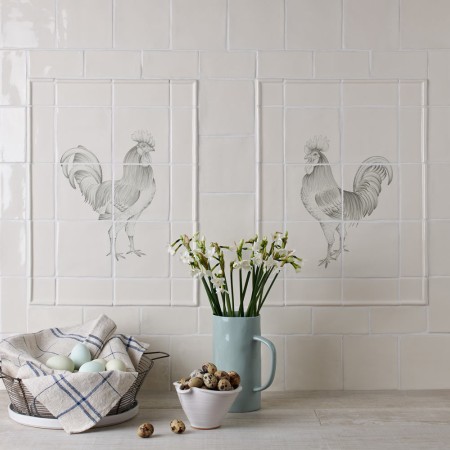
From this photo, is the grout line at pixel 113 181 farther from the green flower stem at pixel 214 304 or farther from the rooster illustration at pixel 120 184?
the green flower stem at pixel 214 304

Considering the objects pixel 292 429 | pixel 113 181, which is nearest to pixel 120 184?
pixel 113 181

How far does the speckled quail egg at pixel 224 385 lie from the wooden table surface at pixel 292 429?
0.09m

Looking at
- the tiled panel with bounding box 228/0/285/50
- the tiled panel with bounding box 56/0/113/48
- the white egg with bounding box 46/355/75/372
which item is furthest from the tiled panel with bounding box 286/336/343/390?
the tiled panel with bounding box 56/0/113/48

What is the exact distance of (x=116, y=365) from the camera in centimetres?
156

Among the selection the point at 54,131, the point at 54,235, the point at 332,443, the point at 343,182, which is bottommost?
the point at 332,443

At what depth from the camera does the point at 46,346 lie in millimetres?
1729

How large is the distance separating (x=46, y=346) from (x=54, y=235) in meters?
0.28

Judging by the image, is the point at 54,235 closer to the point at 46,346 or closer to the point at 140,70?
the point at 46,346

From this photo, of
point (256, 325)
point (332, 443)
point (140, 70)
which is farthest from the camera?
point (140, 70)

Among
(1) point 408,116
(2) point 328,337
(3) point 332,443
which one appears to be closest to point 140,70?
(1) point 408,116

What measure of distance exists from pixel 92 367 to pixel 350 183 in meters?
0.78

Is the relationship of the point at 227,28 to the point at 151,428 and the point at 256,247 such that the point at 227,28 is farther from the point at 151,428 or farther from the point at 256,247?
the point at 151,428

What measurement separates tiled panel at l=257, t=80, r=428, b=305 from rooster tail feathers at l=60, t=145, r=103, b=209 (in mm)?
415

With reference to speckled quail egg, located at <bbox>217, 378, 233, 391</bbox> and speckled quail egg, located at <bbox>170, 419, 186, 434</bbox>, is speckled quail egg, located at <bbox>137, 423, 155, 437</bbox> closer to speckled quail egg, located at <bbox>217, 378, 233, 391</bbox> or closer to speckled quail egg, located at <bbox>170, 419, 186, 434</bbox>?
speckled quail egg, located at <bbox>170, 419, 186, 434</bbox>
